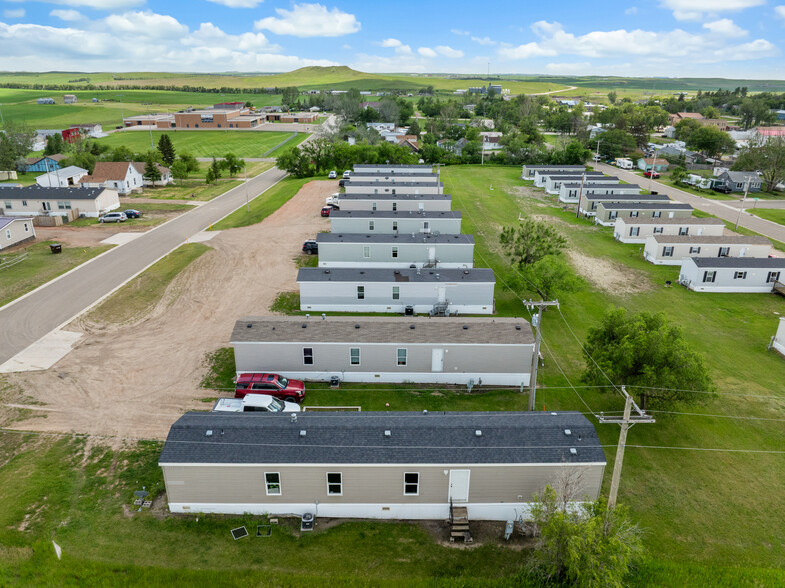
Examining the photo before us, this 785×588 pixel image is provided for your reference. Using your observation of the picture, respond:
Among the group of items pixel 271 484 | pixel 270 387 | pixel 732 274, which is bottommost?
pixel 270 387

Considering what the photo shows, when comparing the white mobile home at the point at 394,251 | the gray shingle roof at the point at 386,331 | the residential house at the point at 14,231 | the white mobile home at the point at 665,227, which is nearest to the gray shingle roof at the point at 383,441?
the gray shingle roof at the point at 386,331

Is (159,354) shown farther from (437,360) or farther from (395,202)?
(395,202)

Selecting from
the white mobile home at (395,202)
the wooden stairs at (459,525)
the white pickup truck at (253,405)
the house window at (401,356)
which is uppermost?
the white mobile home at (395,202)

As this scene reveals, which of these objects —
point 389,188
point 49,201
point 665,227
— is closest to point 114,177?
point 49,201

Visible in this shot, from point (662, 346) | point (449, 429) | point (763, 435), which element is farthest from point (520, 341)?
point (763, 435)

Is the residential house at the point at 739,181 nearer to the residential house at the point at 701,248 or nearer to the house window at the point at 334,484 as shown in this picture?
the residential house at the point at 701,248

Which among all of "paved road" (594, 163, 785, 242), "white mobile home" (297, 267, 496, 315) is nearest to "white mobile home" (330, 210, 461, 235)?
"white mobile home" (297, 267, 496, 315)
